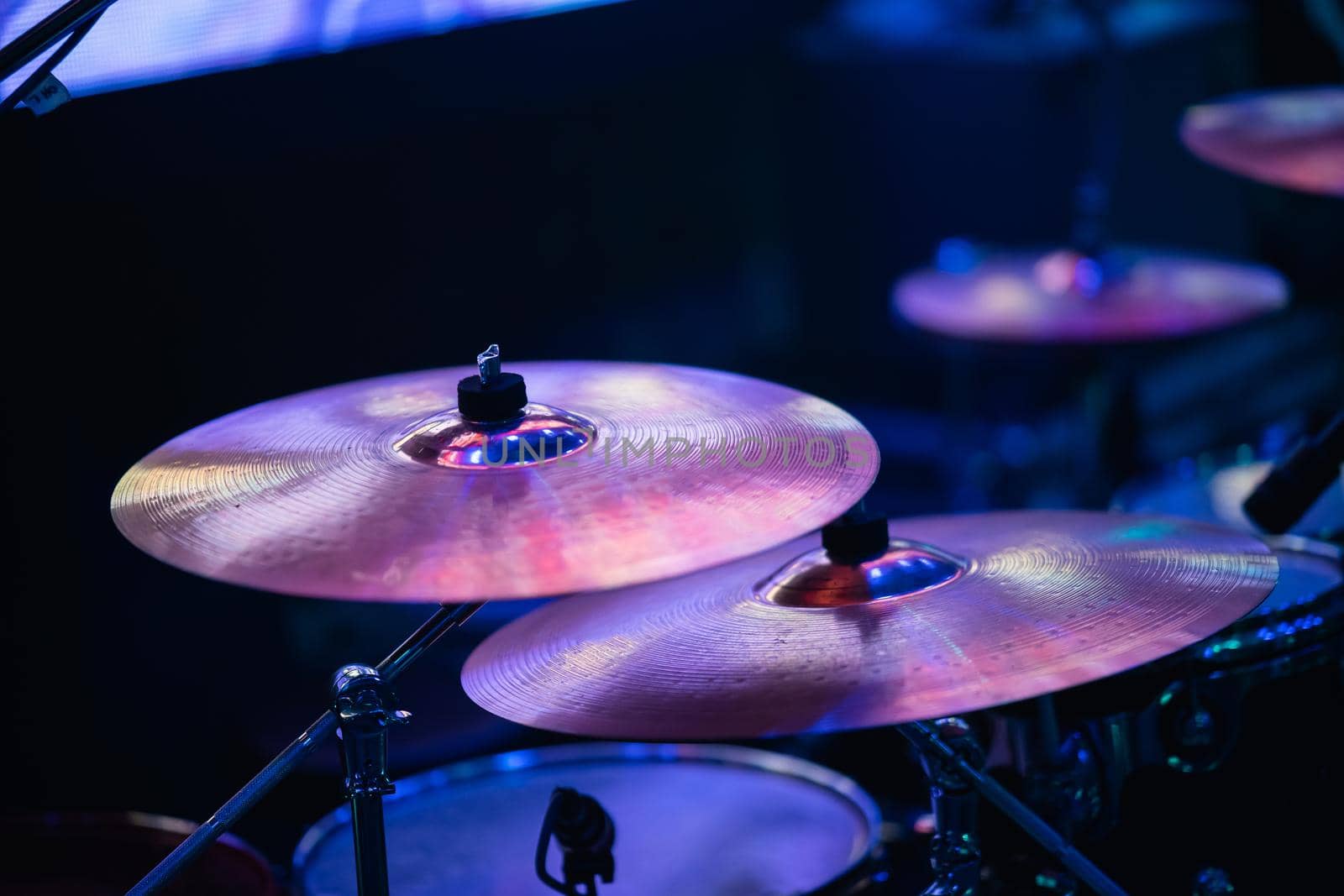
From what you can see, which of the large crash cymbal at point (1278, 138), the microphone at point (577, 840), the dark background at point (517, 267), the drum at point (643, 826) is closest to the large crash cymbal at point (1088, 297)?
the dark background at point (517, 267)

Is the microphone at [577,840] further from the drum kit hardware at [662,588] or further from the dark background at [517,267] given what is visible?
the dark background at [517,267]

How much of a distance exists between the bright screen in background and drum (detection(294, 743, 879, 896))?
32.8 inches

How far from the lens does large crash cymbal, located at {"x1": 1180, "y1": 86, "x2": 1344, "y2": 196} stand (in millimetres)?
1666

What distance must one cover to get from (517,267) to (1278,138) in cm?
135

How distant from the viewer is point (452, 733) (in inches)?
73.7

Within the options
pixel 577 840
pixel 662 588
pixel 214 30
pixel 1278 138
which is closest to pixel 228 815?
pixel 577 840

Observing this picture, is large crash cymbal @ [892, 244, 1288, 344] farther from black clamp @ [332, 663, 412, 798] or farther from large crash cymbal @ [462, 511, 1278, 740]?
black clamp @ [332, 663, 412, 798]

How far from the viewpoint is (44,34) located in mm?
982

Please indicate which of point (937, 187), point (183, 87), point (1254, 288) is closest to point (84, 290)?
point (183, 87)

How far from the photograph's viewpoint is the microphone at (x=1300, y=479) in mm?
1205

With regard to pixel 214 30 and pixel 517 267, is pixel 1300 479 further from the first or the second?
pixel 517 267

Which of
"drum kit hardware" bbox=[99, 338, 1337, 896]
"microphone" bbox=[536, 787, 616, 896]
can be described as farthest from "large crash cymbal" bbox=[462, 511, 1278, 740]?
"microphone" bbox=[536, 787, 616, 896]

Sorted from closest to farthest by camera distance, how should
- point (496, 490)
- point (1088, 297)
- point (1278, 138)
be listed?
1. point (496, 490)
2. point (1278, 138)
3. point (1088, 297)

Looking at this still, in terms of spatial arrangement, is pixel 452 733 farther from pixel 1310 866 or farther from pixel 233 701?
pixel 1310 866
